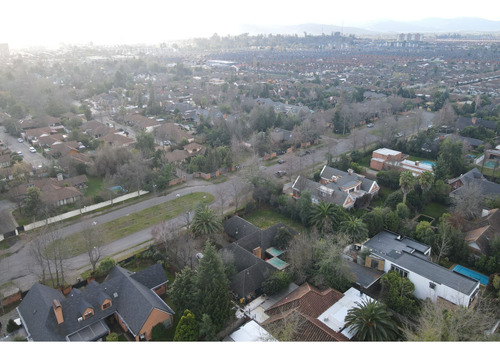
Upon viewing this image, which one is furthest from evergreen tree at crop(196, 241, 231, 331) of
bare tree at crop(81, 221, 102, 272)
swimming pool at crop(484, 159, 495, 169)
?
swimming pool at crop(484, 159, 495, 169)

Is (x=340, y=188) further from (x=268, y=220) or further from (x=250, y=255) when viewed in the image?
(x=250, y=255)

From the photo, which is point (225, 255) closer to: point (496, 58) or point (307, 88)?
point (307, 88)

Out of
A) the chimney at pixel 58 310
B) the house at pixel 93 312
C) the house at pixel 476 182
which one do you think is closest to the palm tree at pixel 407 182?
the house at pixel 476 182

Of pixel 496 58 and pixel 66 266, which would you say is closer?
pixel 66 266
